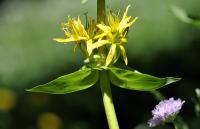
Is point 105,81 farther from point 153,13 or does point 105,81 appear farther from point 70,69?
point 153,13

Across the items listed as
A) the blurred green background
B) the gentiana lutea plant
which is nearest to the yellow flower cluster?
the gentiana lutea plant

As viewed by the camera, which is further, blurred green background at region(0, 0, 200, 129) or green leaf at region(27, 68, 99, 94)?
blurred green background at region(0, 0, 200, 129)

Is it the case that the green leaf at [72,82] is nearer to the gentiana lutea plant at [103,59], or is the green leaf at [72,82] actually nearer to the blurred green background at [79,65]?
the gentiana lutea plant at [103,59]

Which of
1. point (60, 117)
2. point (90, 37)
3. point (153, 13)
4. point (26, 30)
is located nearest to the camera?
point (90, 37)

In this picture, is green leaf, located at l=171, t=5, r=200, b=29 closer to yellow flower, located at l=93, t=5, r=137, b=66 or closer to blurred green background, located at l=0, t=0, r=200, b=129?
yellow flower, located at l=93, t=5, r=137, b=66

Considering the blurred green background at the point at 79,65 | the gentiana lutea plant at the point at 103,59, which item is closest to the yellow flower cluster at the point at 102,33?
the gentiana lutea plant at the point at 103,59

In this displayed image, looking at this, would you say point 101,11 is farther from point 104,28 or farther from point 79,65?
point 79,65

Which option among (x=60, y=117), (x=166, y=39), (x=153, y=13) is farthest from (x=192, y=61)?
(x=153, y=13)
